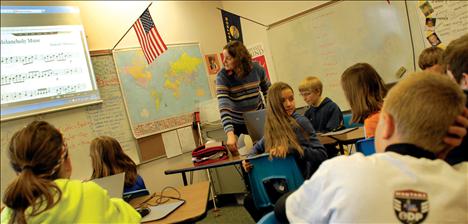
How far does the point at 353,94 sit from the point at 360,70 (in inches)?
5.4

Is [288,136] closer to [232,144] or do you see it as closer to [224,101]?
[232,144]

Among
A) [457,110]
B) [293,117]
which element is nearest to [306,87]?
[293,117]

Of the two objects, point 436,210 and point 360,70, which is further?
point 360,70

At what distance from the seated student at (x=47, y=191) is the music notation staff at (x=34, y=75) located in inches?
90.8

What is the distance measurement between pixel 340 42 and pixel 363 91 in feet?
7.58

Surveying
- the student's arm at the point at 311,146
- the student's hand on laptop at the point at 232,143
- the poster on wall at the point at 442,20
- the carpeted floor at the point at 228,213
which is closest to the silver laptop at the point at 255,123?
the student's hand on laptop at the point at 232,143

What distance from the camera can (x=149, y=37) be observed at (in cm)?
389

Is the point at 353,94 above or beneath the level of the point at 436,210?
above

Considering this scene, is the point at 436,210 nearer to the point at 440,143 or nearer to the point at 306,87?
the point at 440,143

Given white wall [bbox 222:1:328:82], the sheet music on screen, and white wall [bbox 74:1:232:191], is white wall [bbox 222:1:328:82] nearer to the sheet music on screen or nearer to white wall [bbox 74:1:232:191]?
white wall [bbox 74:1:232:191]

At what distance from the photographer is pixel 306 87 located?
3.45 meters

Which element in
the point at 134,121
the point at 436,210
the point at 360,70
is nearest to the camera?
the point at 436,210

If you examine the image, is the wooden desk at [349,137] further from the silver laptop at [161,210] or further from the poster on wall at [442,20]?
the poster on wall at [442,20]

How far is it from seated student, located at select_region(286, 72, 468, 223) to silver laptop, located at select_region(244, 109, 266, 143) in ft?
5.81
